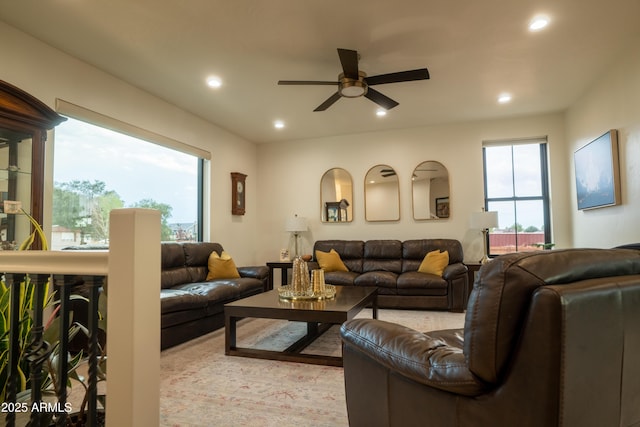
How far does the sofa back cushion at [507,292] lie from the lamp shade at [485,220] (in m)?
4.03

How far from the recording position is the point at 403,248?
5.39 meters

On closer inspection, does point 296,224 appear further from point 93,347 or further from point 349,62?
point 93,347

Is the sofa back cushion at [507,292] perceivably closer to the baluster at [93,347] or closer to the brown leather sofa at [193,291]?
the baluster at [93,347]

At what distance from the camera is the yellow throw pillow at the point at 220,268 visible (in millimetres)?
4504

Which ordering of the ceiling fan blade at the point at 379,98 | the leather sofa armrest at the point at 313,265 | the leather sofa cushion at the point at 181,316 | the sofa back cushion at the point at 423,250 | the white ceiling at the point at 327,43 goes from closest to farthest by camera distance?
the white ceiling at the point at 327,43 → the leather sofa cushion at the point at 181,316 → the ceiling fan blade at the point at 379,98 → the sofa back cushion at the point at 423,250 → the leather sofa armrest at the point at 313,265

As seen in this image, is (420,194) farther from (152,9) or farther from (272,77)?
(152,9)

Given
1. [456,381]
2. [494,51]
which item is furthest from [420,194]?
[456,381]

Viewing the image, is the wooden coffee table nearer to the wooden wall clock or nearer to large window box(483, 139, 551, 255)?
the wooden wall clock

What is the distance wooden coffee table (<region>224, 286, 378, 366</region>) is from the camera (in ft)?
8.80

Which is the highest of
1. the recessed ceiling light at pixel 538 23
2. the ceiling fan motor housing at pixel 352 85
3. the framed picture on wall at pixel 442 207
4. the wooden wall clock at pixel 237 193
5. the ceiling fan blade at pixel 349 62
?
the recessed ceiling light at pixel 538 23

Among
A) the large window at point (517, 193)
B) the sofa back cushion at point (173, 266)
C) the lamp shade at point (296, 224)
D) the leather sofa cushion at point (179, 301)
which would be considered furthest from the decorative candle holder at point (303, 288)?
the large window at point (517, 193)

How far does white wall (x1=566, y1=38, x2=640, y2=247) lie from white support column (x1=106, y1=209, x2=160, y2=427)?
163 inches

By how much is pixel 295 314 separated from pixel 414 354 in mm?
1573

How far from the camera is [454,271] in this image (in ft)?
14.7
